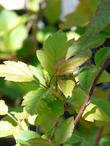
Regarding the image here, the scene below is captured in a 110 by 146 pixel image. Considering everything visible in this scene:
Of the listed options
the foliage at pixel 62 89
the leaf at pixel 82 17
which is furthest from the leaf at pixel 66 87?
the leaf at pixel 82 17

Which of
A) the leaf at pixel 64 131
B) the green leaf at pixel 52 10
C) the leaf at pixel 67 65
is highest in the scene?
the green leaf at pixel 52 10

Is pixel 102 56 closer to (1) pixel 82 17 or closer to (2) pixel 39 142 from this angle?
(2) pixel 39 142

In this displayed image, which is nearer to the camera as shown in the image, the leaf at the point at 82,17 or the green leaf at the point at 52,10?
the leaf at the point at 82,17

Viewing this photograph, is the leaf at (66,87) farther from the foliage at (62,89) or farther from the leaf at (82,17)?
the leaf at (82,17)

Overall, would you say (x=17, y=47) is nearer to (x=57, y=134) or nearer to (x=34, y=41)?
(x=34, y=41)

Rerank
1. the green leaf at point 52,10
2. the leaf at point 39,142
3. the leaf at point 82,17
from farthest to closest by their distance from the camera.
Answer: the green leaf at point 52,10, the leaf at point 82,17, the leaf at point 39,142

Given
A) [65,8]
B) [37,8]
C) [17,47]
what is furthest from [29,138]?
[65,8]

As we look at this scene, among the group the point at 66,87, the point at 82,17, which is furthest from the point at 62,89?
the point at 82,17
